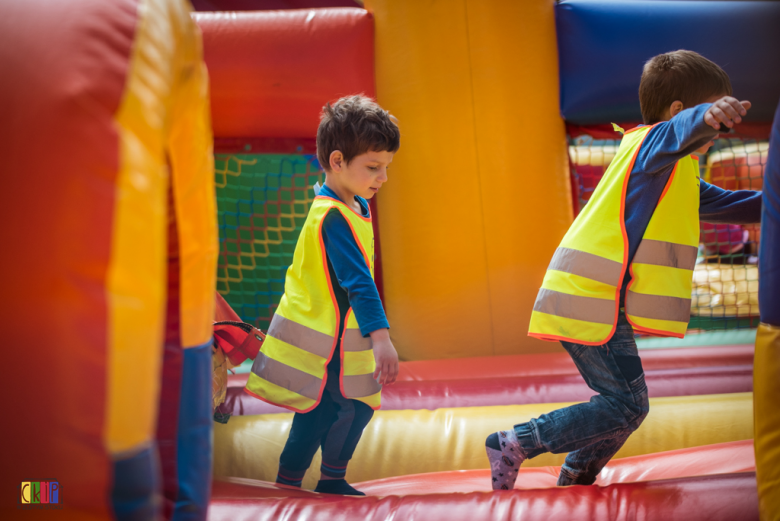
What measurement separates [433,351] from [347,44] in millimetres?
991

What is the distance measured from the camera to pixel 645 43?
6.07 ft

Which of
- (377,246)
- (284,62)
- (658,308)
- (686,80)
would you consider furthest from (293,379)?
(284,62)

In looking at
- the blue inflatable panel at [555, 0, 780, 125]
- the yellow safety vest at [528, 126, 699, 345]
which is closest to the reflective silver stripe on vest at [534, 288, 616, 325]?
the yellow safety vest at [528, 126, 699, 345]

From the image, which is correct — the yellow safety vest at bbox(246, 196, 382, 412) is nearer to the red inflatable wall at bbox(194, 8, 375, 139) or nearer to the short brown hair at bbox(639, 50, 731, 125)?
the short brown hair at bbox(639, 50, 731, 125)

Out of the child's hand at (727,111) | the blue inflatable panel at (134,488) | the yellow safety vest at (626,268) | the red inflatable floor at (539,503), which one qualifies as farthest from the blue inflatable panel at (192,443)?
the child's hand at (727,111)

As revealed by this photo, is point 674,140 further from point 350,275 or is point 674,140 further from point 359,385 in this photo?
point 359,385

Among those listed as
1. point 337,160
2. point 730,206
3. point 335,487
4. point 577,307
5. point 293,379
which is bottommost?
point 335,487

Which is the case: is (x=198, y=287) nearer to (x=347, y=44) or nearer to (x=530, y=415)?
(x=530, y=415)

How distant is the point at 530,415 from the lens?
1.28 m

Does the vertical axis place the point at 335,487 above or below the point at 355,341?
below

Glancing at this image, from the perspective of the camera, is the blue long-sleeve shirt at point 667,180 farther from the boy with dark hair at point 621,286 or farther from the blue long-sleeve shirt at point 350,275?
the blue long-sleeve shirt at point 350,275

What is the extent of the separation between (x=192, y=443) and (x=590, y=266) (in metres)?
0.69

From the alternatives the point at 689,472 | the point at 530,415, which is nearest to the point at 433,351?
the point at 530,415

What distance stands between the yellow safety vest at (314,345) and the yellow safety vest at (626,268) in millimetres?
327
